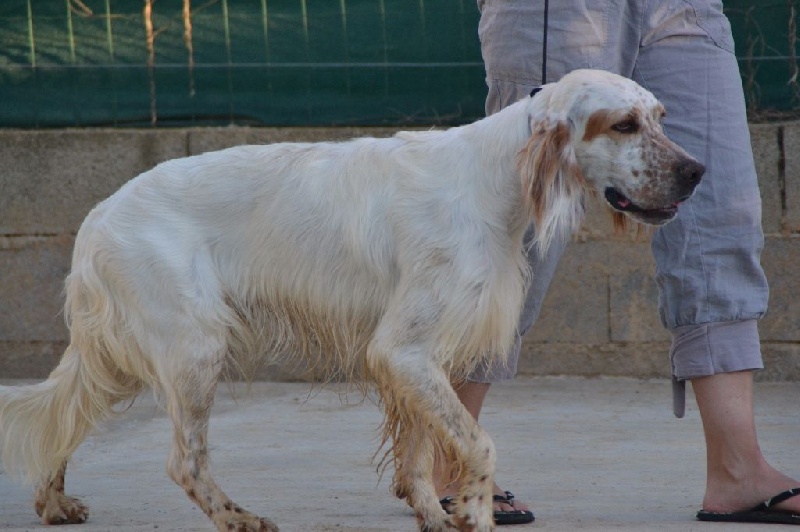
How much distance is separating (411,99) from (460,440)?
2987 mm

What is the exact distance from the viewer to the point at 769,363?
5.96 meters

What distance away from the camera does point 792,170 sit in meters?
5.91

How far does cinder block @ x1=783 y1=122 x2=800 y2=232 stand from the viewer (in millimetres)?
5906

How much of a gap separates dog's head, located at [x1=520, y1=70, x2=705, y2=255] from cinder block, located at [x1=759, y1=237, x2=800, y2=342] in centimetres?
271

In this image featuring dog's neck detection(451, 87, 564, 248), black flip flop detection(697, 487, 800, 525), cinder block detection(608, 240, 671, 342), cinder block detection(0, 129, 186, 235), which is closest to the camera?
dog's neck detection(451, 87, 564, 248)

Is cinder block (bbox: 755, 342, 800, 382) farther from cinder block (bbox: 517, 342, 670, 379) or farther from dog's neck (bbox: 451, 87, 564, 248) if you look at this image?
dog's neck (bbox: 451, 87, 564, 248)

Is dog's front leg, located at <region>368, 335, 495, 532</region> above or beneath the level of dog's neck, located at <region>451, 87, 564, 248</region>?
beneath

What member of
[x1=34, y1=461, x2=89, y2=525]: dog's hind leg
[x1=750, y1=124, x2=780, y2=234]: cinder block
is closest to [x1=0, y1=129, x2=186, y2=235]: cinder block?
[x1=34, y1=461, x2=89, y2=525]: dog's hind leg

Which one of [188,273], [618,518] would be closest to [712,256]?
[618,518]

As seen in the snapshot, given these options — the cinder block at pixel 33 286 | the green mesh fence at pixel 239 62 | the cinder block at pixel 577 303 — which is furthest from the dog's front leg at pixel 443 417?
the cinder block at pixel 33 286

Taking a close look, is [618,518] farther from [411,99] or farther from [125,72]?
[125,72]

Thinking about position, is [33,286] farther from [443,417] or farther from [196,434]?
[443,417]

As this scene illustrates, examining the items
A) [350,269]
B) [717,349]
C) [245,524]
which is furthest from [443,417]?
[717,349]

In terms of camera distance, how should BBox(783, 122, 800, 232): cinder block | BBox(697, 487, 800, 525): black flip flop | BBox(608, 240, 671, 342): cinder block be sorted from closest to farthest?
BBox(697, 487, 800, 525): black flip flop < BBox(783, 122, 800, 232): cinder block < BBox(608, 240, 671, 342): cinder block
